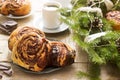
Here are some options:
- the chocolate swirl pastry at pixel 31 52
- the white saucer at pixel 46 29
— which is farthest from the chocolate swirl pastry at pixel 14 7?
the chocolate swirl pastry at pixel 31 52

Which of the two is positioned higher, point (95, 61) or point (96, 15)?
point (96, 15)

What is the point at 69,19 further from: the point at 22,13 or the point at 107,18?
the point at 22,13

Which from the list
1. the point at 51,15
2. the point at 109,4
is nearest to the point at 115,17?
the point at 109,4

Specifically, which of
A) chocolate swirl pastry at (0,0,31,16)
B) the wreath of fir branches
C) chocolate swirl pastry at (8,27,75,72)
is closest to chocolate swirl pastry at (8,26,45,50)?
chocolate swirl pastry at (8,27,75,72)

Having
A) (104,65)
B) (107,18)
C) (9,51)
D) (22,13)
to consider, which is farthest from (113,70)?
(22,13)

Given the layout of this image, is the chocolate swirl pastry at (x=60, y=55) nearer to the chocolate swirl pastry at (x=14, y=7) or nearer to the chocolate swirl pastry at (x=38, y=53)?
the chocolate swirl pastry at (x=38, y=53)

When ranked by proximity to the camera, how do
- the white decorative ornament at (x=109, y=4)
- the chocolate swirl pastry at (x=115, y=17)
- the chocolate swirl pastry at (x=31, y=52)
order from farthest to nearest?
Answer: the white decorative ornament at (x=109, y=4) < the chocolate swirl pastry at (x=115, y=17) < the chocolate swirl pastry at (x=31, y=52)

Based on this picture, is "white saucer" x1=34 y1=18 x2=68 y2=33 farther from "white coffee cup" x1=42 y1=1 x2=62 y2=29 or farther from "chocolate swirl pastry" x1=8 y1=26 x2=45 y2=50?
"chocolate swirl pastry" x1=8 y1=26 x2=45 y2=50
